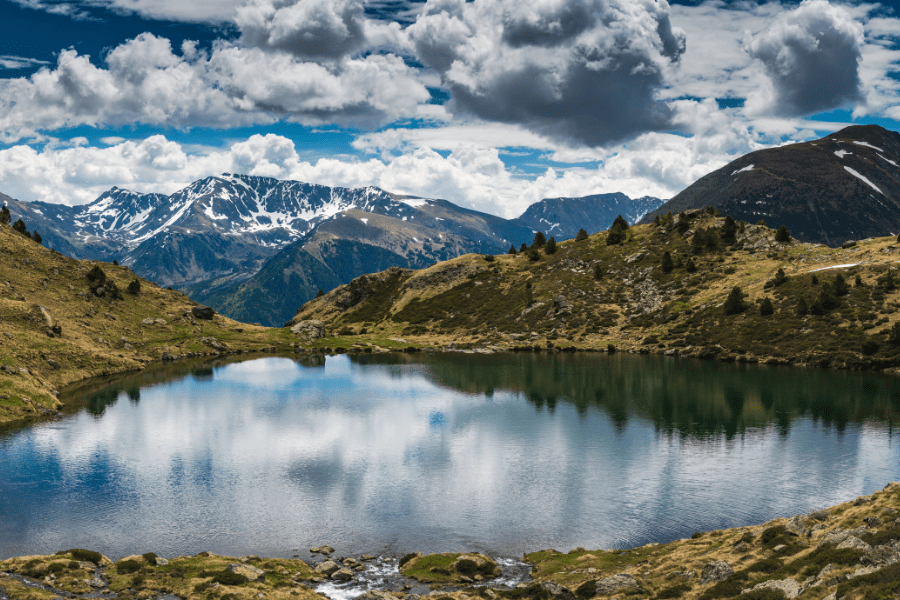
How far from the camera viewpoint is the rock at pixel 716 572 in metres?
33.1

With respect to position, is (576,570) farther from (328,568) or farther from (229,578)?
(229,578)

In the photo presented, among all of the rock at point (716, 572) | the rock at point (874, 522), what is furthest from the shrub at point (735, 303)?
the rock at point (716, 572)

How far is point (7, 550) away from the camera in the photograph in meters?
44.4

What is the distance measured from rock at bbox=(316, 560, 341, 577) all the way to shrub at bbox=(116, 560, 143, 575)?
11.6 metres

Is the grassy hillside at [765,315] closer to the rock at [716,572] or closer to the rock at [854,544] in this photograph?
the rock at [854,544]

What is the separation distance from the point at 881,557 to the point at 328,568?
32138 mm

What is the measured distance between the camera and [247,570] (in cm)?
3828

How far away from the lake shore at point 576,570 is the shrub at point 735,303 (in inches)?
5076

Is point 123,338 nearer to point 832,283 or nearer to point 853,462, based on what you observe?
point 853,462

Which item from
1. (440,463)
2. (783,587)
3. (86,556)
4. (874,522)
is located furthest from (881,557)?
(440,463)

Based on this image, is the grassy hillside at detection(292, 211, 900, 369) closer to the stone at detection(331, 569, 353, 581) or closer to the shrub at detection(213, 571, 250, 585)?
the stone at detection(331, 569, 353, 581)

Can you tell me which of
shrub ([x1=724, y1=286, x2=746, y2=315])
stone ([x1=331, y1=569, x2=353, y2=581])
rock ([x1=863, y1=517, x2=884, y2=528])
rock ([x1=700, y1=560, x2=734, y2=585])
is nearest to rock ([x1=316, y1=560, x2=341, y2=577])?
stone ([x1=331, y1=569, x2=353, y2=581])

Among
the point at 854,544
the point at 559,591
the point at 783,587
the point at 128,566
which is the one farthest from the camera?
the point at 128,566

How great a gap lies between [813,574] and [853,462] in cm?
4441
